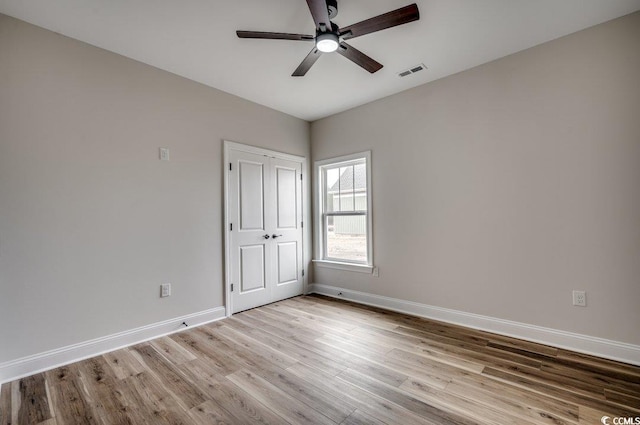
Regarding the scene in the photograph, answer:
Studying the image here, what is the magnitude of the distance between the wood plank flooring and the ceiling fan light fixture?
243cm

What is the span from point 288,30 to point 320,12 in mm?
731

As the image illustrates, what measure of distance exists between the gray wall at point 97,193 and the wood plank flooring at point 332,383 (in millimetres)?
441

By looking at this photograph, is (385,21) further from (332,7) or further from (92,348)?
(92,348)

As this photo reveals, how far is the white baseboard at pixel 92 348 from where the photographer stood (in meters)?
2.19

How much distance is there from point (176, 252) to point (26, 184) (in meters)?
1.30

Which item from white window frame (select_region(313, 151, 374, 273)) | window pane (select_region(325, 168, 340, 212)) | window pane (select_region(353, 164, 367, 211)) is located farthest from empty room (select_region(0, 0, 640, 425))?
window pane (select_region(325, 168, 340, 212))

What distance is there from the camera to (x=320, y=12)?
182 centimetres

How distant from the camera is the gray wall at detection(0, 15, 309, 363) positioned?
88.4 inches

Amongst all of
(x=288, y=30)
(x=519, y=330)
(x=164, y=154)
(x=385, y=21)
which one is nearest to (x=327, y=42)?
(x=385, y=21)

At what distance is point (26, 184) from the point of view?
2.27 metres

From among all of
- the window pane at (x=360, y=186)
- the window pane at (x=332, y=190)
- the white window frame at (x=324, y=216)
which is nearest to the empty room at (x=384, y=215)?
the white window frame at (x=324, y=216)

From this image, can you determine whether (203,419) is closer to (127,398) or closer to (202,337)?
(127,398)

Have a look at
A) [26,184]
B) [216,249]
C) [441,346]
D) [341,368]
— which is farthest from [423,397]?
[26,184]

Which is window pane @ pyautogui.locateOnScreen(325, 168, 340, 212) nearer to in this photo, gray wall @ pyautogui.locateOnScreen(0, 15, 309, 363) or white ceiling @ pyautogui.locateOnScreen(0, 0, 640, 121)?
white ceiling @ pyautogui.locateOnScreen(0, 0, 640, 121)
